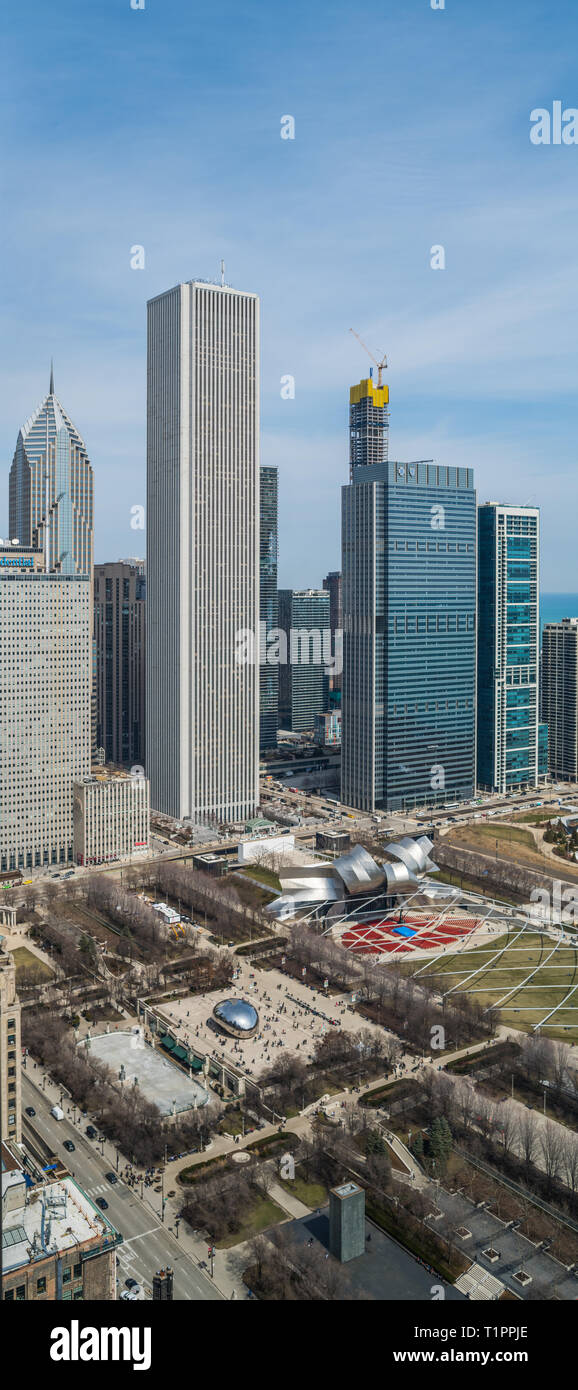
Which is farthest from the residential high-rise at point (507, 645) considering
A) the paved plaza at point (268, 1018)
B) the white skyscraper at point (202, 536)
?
the paved plaza at point (268, 1018)

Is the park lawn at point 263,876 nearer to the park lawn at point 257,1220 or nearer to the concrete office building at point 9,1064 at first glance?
the concrete office building at point 9,1064

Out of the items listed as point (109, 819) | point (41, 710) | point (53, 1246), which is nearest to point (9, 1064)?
point (53, 1246)

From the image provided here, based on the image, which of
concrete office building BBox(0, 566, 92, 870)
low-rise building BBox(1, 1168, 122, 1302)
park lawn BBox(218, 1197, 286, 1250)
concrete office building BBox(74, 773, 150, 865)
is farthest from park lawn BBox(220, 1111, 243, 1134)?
concrete office building BBox(0, 566, 92, 870)

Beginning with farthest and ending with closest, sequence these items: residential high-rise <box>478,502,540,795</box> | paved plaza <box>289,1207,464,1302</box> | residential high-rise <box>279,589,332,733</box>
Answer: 1. residential high-rise <box>279,589,332,733</box>
2. residential high-rise <box>478,502,540,795</box>
3. paved plaza <box>289,1207,464,1302</box>

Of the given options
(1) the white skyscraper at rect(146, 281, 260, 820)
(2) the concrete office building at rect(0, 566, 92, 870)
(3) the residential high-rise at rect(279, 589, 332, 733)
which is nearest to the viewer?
(2) the concrete office building at rect(0, 566, 92, 870)

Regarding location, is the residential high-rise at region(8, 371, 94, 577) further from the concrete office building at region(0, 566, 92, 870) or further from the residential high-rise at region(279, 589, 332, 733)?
the concrete office building at region(0, 566, 92, 870)

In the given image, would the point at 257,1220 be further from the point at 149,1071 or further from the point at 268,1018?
the point at 268,1018
